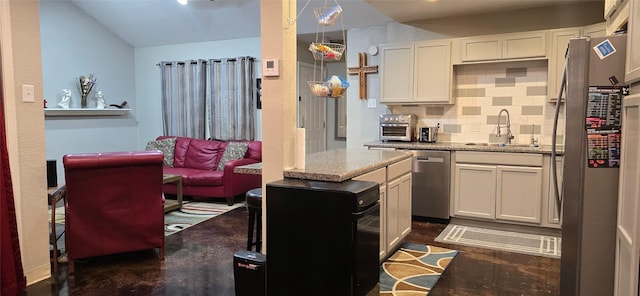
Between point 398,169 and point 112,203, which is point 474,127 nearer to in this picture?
point 398,169

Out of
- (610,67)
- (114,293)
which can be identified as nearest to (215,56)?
(114,293)

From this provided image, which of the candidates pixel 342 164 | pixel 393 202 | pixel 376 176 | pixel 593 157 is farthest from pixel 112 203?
pixel 593 157

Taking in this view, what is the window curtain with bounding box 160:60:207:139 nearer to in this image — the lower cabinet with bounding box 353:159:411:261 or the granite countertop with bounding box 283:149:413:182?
the granite countertop with bounding box 283:149:413:182

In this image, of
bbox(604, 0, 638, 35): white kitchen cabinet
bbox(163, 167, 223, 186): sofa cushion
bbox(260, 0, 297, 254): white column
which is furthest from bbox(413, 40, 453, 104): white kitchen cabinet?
bbox(163, 167, 223, 186): sofa cushion

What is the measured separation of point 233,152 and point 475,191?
10.3 feet

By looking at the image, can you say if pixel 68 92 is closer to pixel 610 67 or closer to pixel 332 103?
pixel 332 103

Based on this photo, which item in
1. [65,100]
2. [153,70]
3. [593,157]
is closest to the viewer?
[593,157]

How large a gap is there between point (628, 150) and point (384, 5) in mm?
3130

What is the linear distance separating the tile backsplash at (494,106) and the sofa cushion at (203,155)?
2.87 metres

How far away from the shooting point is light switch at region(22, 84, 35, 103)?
3.03 meters

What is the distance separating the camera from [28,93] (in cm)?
305

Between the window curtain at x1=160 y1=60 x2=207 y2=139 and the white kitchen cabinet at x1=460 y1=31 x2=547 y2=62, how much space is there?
3.93 meters

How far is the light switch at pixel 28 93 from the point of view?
3027mm

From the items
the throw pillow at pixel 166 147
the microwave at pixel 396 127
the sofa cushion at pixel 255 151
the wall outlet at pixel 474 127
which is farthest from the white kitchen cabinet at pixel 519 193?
the throw pillow at pixel 166 147
